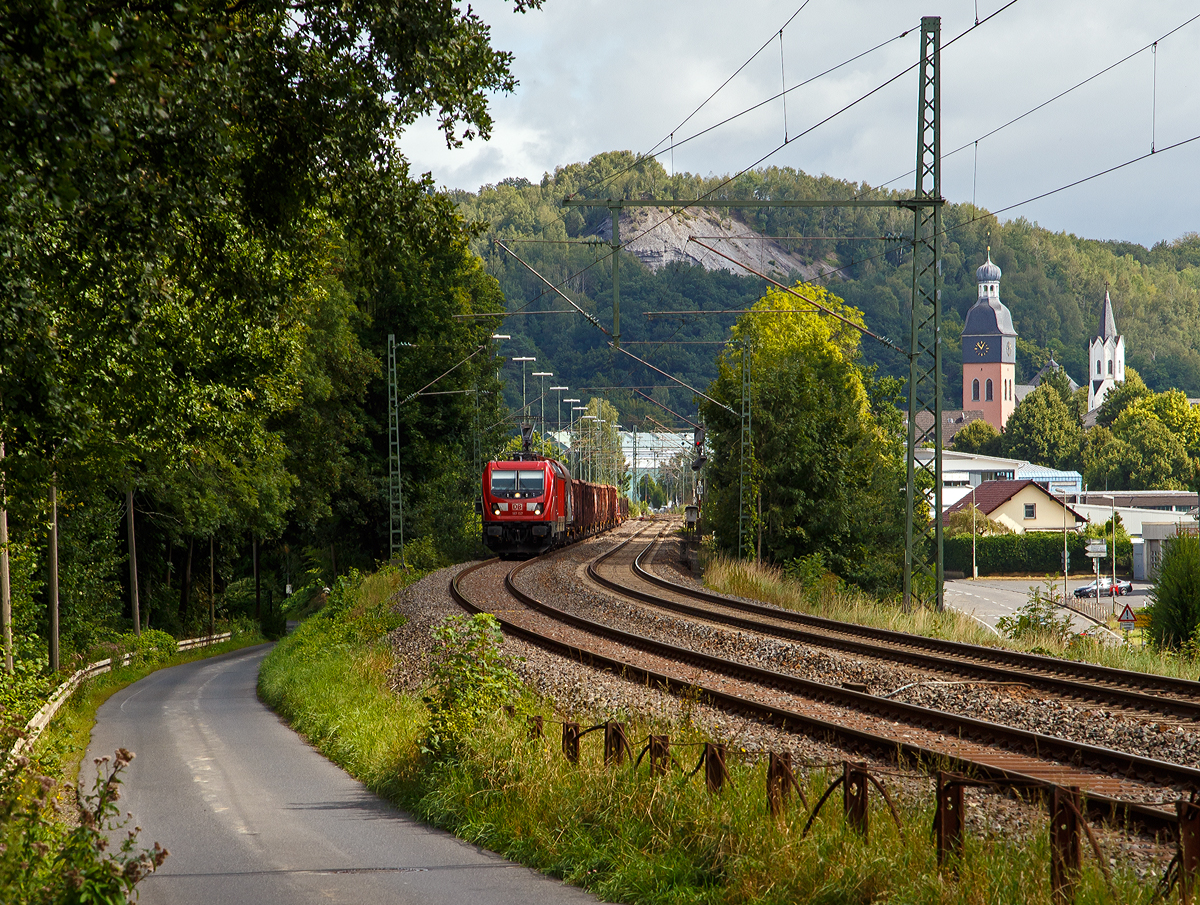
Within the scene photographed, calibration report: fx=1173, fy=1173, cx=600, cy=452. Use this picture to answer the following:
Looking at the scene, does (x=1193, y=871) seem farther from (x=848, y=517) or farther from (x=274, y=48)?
(x=848, y=517)

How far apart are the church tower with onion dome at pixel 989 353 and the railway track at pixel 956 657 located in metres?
167

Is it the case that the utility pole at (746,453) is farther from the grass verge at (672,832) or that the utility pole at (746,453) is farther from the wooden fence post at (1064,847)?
the wooden fence post at (1064,847)

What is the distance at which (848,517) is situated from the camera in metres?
39.9

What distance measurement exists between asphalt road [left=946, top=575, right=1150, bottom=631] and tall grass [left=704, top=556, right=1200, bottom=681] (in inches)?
659

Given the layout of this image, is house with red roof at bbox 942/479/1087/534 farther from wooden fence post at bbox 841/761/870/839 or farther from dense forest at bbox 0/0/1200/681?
wooden fence post at bbox 841/761/870/839

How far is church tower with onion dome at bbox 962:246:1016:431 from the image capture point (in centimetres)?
18400

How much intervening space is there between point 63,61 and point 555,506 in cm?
3681

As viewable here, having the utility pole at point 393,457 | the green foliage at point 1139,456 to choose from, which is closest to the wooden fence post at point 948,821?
the utility pole at point 393,457

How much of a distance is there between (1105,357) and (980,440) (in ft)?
226

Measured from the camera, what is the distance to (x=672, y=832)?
759 cm

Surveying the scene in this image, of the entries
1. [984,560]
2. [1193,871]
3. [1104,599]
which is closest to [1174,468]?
[984,560]

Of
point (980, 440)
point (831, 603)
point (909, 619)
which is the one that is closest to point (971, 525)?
point (831, 603)

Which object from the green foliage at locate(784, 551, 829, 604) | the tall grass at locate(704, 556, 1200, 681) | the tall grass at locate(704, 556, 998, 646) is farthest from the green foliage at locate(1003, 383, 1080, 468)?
the green foliage at locate(784, 551, 829, 604)

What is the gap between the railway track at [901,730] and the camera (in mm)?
9047
